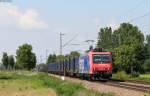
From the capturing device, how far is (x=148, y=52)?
469 feet

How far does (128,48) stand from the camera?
105 meters

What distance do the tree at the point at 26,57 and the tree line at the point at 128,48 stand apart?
2501cm

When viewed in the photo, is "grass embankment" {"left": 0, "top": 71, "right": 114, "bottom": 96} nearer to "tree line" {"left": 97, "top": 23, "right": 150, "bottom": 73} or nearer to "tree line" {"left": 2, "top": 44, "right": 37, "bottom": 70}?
"tree line" {"left": 97, "top": 23, "right": 150, "bottom": 73}

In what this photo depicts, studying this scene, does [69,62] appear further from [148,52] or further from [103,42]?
[103,42]

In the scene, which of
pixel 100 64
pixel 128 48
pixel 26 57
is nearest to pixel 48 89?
pixel 100 64

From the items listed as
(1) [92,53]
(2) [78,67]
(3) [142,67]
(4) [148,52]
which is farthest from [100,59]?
(4) [148,52]

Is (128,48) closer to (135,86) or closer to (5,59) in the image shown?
(135,86)

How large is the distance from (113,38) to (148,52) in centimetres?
2409

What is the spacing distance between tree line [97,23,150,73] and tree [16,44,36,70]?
25.0 meters

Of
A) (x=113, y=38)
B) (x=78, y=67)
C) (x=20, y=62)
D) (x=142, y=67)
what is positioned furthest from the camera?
(x=20, y=62)

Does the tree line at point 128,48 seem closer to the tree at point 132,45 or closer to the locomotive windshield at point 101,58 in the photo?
the tree at point 132,45

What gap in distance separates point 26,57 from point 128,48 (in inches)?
2922

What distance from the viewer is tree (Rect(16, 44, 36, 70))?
570 ft

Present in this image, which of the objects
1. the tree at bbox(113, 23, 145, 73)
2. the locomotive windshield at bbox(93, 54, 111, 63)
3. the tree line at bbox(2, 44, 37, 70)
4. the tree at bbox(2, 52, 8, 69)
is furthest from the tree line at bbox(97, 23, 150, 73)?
the tree at bbox(2, 52, 8, 69)
